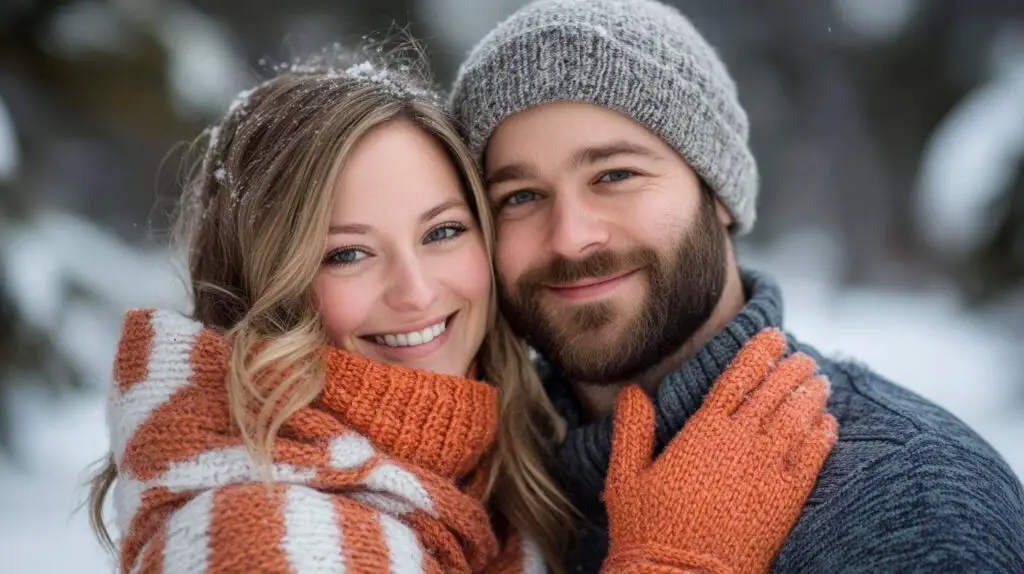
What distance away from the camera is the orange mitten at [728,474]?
1515 millimetres

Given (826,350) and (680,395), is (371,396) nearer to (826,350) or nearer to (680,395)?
(680,395)

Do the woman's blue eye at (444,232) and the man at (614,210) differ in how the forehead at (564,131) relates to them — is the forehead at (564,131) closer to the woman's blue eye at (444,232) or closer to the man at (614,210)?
the man at (614,210)

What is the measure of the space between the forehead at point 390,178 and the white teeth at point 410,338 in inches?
10.5

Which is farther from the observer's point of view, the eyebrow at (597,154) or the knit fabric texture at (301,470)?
the eyebrow at (597,154)

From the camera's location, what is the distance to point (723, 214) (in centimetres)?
216

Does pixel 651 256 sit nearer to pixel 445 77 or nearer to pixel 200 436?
pixel 200 436

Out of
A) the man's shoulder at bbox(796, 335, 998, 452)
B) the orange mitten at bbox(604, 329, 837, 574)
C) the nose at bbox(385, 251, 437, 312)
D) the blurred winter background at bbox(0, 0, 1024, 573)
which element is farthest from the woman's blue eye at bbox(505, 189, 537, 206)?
the blurred winter background at bbox(0, 0, 1024, 573)

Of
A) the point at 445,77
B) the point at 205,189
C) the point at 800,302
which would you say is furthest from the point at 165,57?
the point at 800,302

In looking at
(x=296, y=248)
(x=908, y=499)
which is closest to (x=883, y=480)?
(x=908, y=499)

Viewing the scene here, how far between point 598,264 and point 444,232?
1.20ft

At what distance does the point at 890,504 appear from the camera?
4.72 ft

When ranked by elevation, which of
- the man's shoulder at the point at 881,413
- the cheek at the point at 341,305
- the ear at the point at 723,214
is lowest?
the cheek at the point at 341,305

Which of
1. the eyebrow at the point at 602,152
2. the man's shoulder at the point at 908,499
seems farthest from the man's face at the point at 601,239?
the man's shoulder at the point at 908,499

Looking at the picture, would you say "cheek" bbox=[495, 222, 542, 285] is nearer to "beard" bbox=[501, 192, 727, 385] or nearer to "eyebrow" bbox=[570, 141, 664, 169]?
"beard" bbox=[501, 192, 727, 385]
